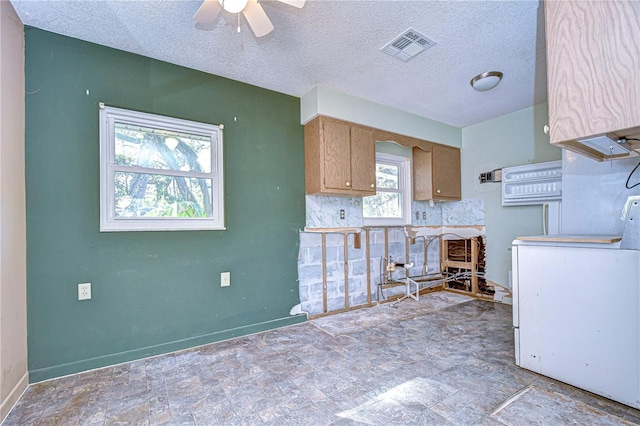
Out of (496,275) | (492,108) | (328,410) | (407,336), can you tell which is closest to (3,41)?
(328,410)

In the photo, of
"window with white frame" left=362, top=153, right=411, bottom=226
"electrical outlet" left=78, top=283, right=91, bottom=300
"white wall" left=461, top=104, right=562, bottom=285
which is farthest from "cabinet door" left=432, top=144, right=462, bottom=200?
"electrical outlet" left=78, top=283, right=91, bottom=300

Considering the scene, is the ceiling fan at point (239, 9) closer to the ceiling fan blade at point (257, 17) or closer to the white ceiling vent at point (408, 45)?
the ceiling fan blade at point (257, 17)

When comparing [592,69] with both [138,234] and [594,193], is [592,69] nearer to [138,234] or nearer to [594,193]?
[594,193]

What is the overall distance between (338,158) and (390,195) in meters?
1.30

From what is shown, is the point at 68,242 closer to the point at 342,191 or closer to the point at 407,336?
the point at 342,191

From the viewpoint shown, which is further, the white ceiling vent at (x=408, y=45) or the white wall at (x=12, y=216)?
the white ceiling vent at (x=408, y=45)

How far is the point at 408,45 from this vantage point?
2.31 meters

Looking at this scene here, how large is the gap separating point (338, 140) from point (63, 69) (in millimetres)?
2321

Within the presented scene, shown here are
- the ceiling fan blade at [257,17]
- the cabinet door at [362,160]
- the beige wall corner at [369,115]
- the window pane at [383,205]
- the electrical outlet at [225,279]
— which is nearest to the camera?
the ceiling fan blade at [257,17]

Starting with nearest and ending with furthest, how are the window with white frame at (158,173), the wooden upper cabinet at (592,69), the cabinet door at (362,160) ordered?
the wooden upper cabinet at (592,69) → the window with white frame at (158,173) → the cabinet door at (362,160)

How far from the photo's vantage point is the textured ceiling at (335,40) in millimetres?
1913

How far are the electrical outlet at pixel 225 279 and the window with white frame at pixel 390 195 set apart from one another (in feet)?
6.06

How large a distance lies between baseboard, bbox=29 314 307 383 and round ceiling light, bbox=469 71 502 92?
294 centimetres

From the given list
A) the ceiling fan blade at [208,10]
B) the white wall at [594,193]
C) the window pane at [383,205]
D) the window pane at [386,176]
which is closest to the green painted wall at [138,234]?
the ceiling fan blade at [208,10]
